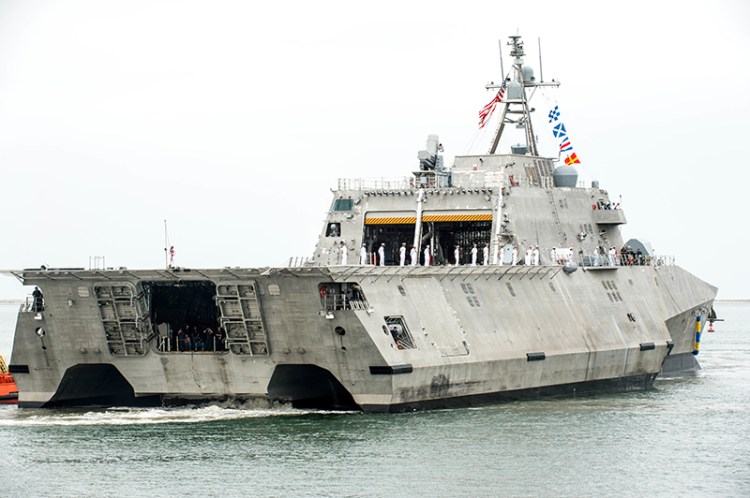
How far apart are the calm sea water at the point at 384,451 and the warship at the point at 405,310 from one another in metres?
1.03

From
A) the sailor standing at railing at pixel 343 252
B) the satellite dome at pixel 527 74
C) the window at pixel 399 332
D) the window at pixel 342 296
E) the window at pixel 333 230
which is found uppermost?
the satellite dome at pixel 527 74

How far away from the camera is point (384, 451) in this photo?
3594cm

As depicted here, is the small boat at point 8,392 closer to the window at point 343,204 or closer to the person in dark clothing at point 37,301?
the person in dark clothing at point 37,301

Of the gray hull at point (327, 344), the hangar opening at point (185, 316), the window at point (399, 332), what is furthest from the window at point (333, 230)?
the window at point (399, 332)

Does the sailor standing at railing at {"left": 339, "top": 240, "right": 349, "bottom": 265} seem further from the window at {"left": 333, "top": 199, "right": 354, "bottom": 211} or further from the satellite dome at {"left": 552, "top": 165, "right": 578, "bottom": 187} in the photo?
the satellite dome at {"left": 552, "top": 165, "right": 578, "bottom": 187}

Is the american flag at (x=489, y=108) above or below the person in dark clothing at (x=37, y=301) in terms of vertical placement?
above

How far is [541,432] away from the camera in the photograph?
3934 centimetres

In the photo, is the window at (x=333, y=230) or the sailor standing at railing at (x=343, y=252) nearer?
the sailor standing at railing at (x=343, y=252)

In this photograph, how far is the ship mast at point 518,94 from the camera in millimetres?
56094

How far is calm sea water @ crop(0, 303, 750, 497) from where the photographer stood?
32.5 metres

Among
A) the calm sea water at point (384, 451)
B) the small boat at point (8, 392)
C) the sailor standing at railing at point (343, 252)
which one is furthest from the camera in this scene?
the sailor standing at railing at point (343, 252)

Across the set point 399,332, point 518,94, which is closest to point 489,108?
point 518,94

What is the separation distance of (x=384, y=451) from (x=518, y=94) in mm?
23511

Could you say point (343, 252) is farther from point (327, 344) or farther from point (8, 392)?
point (8, 392)
